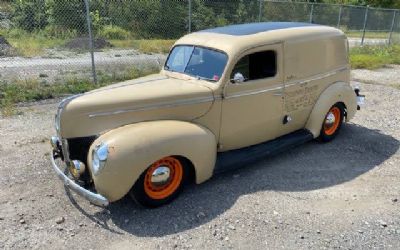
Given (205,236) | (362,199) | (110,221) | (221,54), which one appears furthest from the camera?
(221,54)

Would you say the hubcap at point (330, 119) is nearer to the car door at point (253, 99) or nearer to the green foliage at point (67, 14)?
the car door at point (253, 99)

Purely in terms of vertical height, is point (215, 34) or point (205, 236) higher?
point (215, 34)

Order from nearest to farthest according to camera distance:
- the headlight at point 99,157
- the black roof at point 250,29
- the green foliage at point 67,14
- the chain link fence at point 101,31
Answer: the headlight at point 99,157
the black roof at point 250,29
the green foliage at point 67,14
the chain link fence at point 101,31

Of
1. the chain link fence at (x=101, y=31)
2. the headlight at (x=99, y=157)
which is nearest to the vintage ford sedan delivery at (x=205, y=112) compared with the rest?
the headlight at (x=99, y=157)

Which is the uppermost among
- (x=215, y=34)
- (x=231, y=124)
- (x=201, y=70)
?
(x=215, y=34)

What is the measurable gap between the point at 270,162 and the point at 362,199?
1.35m

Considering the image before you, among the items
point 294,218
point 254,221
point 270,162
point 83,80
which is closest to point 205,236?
point 254,221

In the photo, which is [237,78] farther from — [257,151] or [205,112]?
[257,151]

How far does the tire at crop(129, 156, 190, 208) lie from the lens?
4.00 meters

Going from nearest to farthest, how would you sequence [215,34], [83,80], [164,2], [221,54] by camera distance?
[221,54], [215,34], [83,80], [164,2]

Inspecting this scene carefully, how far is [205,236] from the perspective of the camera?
375 cm

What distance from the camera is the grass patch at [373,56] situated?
539 inches

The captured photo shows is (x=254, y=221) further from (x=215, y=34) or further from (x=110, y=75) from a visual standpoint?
(x=110, y=75)

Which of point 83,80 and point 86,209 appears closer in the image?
point 86,209
